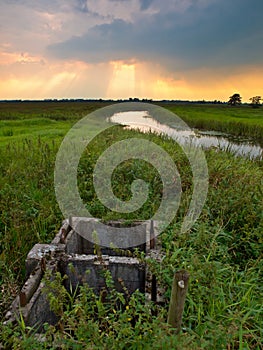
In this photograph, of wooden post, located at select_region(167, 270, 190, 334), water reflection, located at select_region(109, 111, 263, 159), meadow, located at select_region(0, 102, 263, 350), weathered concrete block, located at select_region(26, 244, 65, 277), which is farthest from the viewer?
water reflection, located at select_region(109, 111, 263, 159)

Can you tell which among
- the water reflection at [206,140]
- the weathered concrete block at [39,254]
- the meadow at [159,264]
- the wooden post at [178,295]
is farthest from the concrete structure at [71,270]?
the water reflection at [206,140]

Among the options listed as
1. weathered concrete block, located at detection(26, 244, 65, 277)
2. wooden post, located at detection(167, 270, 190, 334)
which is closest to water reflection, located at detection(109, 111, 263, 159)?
weathered concrete block, located at detection(26, 244, 65, 277)

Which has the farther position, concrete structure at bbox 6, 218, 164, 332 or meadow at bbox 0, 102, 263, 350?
concrete structure at bbox 6, 218, 164, 332

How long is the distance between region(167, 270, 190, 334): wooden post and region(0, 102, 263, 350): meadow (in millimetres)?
78

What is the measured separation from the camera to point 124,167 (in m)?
5.75

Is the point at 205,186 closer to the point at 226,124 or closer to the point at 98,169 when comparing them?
the point at 98,169

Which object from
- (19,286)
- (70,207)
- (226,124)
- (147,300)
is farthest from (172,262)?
(226,124)

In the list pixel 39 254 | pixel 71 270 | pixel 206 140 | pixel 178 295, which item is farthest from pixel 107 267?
pixel 206 140

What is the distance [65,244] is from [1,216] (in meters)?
1.54

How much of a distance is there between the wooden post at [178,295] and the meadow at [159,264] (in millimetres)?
78

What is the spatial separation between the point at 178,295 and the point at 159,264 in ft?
3.26

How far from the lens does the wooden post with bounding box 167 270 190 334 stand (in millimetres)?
1503

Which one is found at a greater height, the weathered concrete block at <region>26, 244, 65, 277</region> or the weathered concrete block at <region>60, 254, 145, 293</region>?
the weathered concrete block at <region>26, 244, 65, 277</region>

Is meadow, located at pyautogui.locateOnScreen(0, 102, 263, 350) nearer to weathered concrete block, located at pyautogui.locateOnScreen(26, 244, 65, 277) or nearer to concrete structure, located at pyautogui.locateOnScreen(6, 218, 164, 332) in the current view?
concrete structure, located at pyautogui.locateOnScreen(6, 218, 164, 332)
